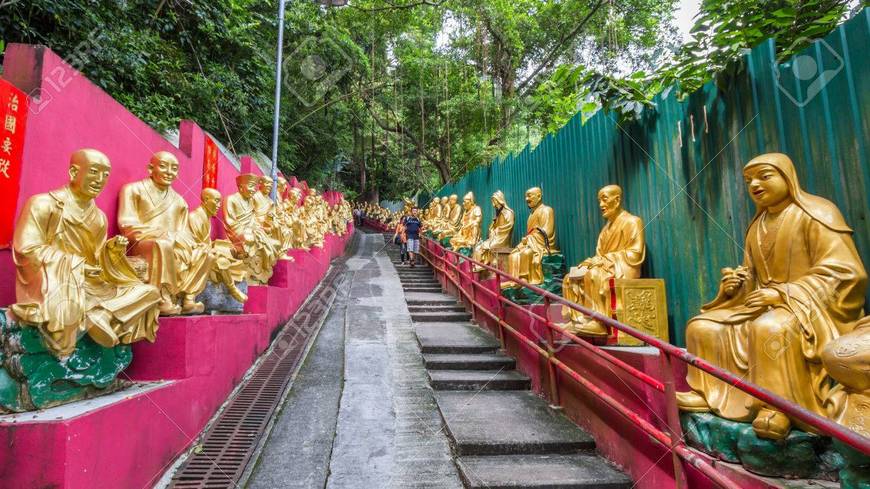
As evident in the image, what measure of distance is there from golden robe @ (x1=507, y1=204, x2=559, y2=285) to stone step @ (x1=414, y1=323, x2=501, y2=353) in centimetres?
97

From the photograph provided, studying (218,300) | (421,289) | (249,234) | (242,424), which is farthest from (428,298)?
(242,424)

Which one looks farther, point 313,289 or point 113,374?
point 313,289

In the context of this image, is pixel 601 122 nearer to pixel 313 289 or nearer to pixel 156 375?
pixel 156 375

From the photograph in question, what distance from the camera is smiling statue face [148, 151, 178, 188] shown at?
4344mm

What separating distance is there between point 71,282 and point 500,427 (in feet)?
→ 10.3

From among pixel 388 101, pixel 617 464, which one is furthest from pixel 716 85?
pixel 388 101

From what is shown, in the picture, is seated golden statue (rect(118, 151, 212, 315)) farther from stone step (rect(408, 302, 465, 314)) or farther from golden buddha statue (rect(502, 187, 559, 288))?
stone step (rect(408, 302, 465, 314))

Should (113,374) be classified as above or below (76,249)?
below

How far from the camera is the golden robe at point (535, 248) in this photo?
6109 millimetres

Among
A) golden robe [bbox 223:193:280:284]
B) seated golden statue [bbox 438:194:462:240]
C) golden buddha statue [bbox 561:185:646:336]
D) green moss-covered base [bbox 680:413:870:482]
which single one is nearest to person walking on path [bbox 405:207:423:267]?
seated golden statue [bbox 438:194:462:240]

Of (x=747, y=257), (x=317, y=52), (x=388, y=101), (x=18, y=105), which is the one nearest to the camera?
(x=747, y=257)

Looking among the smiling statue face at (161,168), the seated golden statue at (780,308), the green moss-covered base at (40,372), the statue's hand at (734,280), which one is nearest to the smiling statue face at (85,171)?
the green moss-covered base at (40,372)

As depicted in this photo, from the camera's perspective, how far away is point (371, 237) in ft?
81.3

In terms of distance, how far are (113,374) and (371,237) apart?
71.5 ft
